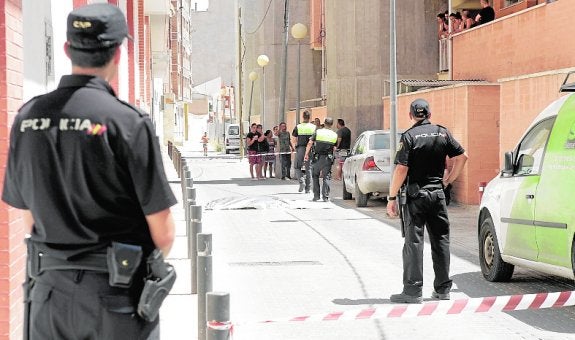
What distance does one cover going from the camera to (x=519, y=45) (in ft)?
70.6

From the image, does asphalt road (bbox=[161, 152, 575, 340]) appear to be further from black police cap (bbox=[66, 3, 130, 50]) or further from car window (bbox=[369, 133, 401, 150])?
black police cap (bbox=[66, 3, 130, 50])

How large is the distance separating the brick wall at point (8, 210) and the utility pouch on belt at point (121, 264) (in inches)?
118

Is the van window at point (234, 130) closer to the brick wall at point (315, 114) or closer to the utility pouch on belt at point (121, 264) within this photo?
the brick wall at point (315, 114)

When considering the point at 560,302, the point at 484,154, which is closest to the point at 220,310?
the point at 560,302

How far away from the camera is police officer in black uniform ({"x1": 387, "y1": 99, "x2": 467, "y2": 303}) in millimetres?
8852

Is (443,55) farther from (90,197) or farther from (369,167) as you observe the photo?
(90,197)

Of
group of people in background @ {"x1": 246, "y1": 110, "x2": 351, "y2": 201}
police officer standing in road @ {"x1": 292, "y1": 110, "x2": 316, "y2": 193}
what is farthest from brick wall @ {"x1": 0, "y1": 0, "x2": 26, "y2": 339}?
police officer standing in road @ {"x1": 292, "y1": 110, "x2": 316, "y2": 193}

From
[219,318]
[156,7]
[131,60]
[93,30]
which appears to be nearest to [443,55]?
[156,7]

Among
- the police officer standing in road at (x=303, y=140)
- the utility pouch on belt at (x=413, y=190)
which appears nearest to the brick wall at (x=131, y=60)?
the police officer standing in road at (x=303, y=140)

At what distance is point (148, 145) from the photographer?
3.43 m

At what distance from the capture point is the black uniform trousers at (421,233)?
8836 mm

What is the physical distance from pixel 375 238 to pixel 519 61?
334 inches

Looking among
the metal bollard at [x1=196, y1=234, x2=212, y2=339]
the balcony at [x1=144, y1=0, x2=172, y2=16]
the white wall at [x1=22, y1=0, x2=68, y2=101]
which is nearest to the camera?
the metal bollard at [x1=196, y1=234, x2=212, y2=339]

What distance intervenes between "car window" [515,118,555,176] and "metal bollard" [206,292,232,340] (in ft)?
17.7
